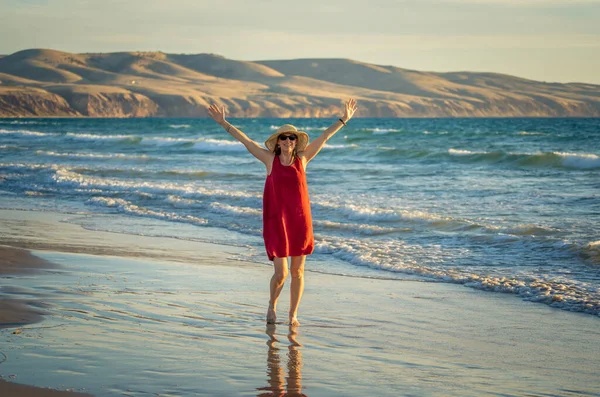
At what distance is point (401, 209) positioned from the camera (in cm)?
1408

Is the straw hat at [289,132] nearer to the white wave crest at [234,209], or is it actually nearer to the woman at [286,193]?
the woman at [286,193]

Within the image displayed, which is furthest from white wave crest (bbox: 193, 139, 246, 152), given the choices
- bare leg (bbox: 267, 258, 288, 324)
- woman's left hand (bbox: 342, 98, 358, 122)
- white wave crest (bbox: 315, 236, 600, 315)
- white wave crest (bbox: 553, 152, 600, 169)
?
bare leg (bbox: 267, 258, 288, 324)

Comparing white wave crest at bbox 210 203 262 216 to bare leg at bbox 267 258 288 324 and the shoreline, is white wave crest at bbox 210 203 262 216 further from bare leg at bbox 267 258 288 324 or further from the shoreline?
bare leg at bbox 267 258 288 324

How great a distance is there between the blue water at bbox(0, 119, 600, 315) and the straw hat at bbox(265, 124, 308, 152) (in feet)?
9.14

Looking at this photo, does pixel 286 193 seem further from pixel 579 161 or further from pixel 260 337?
pixel 579 161

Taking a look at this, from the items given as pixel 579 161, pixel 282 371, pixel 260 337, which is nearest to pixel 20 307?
pixel 260 337

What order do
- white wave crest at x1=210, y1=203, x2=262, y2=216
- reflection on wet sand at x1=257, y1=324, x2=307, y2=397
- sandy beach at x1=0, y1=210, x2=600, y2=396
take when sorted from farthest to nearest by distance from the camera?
white wave crest at x1=210, y1=203, x2=262, y2=216, sandy beach at x1=0, y1=210, x2=600, y2=396, reflection on wet sand at x1=257, y1=324, x2=307, y2=397

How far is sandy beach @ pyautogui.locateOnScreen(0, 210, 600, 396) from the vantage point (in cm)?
463

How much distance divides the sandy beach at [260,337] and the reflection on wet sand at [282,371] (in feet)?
0.04

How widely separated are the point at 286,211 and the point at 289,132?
59cm

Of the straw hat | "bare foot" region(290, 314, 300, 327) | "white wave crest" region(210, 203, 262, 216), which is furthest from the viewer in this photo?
"white wave crest" region(210, 203, 262, 216)

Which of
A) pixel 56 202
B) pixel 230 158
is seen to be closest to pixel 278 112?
pixel 230 158

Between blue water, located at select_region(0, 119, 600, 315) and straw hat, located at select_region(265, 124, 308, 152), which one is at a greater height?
straw hat, located at select_region(265, 124, 308, 152)

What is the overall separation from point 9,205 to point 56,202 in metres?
1.06
